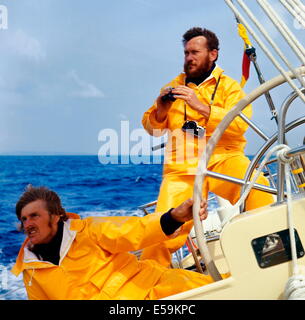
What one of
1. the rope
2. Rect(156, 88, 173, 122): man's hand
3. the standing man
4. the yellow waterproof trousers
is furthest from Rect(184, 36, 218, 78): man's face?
the rope

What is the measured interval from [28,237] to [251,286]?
804 mm

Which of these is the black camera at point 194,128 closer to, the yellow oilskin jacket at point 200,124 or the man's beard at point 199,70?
the yellow oilskin jacket at point 200,124

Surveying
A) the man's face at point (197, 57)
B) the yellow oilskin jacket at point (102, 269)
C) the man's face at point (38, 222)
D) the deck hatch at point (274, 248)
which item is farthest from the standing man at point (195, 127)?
the deck hatch at point (274, 248)

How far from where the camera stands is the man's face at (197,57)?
256cm

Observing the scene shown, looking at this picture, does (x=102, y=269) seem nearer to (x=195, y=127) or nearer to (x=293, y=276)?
(x=293, y=276)

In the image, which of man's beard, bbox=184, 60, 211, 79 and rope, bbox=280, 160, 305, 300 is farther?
man's beard, bbox=184, 60, 211, 79

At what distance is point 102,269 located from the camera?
1.72 metres

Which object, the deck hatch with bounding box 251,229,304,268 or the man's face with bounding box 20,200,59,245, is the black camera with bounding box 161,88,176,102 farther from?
the deck hatch with bounding box 251,229,304,268

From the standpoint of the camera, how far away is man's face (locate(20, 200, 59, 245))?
172cm

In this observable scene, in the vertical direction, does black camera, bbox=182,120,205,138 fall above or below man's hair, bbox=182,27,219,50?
below

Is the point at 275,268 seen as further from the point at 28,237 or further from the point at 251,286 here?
the point at 28,237

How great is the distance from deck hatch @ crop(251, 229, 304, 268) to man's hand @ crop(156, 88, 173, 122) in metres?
1.17

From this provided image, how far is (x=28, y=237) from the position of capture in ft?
5.72
